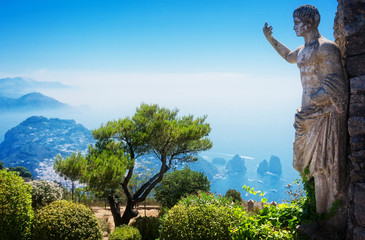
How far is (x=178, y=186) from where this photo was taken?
35.3 feet

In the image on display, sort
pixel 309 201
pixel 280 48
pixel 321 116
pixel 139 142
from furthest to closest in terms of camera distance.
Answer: pixel 139 142 < pixel 280 48 < pixel 309 201 < pixel 321 116

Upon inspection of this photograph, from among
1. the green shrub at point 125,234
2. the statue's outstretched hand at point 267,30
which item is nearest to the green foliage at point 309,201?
the statue's outstretched hand at point 267,30

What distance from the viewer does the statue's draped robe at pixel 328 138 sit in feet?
12.7

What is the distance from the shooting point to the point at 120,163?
29.7 ft

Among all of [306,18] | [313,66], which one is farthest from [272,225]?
[306,18]

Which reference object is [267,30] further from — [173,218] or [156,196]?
[156,196]

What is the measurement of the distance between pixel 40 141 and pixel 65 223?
10033 cm

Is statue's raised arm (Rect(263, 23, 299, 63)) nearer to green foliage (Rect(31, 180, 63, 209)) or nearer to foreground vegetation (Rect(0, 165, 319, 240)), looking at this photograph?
foreground vegetation (Rect(0, 165, 319, 240))

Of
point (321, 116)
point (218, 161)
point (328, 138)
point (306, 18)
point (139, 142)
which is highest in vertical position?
point (306, 18)

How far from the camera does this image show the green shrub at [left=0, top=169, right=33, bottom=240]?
595 cm

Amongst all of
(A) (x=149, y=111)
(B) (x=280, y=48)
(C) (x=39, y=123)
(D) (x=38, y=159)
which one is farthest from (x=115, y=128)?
(C) (x=39, y=123)

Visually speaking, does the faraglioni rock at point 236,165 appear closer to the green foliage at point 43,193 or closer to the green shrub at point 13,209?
the green foliage at point 43,193

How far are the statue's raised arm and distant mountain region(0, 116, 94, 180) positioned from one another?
78.6 metres

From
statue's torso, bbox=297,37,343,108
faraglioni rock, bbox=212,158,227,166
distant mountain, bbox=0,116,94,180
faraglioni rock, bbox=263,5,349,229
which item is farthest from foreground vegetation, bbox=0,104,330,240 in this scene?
faraglioni rock, bbox=212,158,227,166
